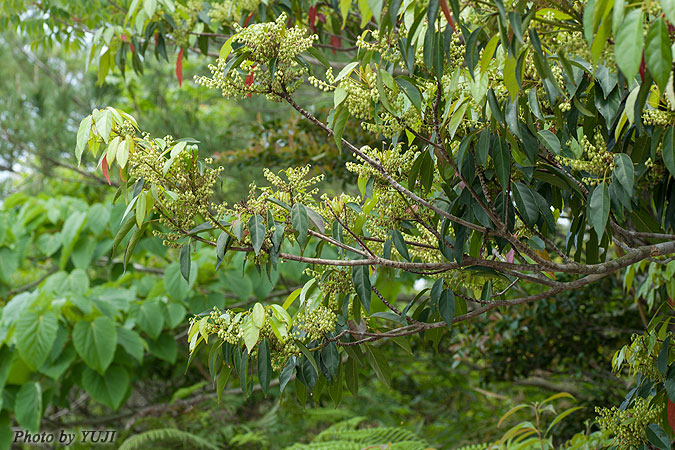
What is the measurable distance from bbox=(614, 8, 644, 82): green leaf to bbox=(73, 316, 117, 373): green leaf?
2.42m

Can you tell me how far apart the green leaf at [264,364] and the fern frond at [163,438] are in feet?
6.55

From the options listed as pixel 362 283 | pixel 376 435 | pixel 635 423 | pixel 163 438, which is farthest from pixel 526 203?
pixel 163 438

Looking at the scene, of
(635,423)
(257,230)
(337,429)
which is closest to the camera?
(257,230)

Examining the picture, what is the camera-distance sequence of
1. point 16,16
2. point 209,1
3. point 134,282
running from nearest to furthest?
point 209,1, point 16,16, point 134,282

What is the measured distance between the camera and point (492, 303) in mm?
1114

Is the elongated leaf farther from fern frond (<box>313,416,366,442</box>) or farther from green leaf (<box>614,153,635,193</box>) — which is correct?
fern frond (<box>313,416,366,442</box>)

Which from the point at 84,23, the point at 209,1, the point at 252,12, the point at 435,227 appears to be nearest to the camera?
the point at 435,227

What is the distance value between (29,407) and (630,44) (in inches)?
109

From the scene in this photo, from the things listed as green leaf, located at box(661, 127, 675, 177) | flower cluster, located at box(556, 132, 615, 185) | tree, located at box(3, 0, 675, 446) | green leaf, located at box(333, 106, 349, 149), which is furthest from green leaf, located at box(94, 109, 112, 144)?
green leaf, located at box(661, 127, 675, 177)

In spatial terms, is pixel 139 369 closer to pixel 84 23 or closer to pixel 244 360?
pixel 84 23

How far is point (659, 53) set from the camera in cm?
61

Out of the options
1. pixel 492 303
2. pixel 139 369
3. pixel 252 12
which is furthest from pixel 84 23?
pixel 492 303

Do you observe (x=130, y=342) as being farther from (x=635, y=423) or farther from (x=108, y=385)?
(x=635, y=423)

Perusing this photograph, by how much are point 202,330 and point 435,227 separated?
48cm
